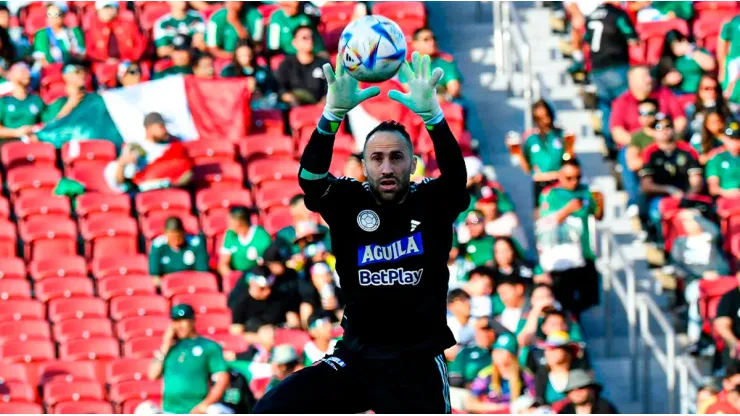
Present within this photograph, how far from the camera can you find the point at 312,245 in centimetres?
1261

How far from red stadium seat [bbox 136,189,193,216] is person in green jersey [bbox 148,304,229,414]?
2.03 meters

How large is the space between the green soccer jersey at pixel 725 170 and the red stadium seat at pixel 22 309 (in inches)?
218

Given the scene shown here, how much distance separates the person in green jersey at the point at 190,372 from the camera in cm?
1137

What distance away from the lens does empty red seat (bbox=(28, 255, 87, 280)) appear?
13.4 m

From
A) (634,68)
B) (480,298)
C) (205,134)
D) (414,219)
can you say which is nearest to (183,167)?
(205,134)

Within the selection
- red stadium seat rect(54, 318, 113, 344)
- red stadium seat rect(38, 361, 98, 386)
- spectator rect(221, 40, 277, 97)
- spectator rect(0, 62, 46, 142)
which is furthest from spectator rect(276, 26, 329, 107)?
red stadium seat rect(38, 361, 98, 386)

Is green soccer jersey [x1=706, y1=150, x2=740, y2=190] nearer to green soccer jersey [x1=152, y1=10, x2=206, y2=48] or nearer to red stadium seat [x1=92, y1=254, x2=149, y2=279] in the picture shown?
red stadium seat [x1=92, y1=254, x2=149, y2=279]

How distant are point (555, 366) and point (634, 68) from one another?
4.07 metres

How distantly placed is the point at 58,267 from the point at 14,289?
0.41 metres

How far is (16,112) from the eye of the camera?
14484 millimetres

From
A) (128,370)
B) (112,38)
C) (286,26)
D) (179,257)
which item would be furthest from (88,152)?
(128,370)

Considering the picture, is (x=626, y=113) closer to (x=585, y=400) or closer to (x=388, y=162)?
(x=585, y=400)

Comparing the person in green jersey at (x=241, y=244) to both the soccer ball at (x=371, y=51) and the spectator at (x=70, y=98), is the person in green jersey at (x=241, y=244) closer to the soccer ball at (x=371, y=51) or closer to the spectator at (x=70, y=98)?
the spectator at (x=70, y=98)

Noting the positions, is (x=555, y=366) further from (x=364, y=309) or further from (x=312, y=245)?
(x=364, y=309)
